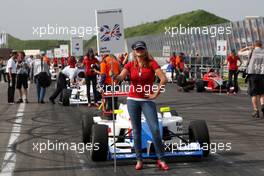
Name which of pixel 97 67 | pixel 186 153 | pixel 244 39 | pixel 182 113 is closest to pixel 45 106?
pixel 97 67

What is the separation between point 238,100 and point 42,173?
14.9 metres

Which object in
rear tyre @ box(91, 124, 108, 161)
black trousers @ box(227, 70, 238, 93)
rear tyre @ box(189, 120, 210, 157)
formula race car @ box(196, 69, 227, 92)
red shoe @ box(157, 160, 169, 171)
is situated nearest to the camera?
red shoe @ box(157, 160, 169, 171)

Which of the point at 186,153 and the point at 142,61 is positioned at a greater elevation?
the point at 142,61

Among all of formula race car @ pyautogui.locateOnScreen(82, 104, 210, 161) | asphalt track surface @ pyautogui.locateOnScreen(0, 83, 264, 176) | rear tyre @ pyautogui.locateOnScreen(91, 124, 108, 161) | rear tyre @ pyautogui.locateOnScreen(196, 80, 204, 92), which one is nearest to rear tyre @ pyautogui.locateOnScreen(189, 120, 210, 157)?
formula race car @ pyautogui.locateOnScreen(82, 104, 210, 161)

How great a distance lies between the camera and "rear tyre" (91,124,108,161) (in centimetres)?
955

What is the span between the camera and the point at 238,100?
22.9 meters

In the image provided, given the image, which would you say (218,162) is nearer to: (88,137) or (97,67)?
(88,137)

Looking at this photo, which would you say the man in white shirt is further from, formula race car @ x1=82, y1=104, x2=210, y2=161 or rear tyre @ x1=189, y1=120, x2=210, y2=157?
rear tyre @ x1=189, y1=120, x2=210, y2=157

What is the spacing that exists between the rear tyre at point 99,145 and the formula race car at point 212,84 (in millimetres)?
18196

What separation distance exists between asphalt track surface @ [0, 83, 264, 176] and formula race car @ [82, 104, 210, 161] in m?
0.15

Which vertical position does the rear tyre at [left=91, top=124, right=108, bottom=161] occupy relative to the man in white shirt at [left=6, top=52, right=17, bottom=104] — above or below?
below

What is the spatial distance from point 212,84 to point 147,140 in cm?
1827

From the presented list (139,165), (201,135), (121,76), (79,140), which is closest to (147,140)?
(139,165)

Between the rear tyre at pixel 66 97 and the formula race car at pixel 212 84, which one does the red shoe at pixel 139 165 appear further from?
the formula race car at pixel 212 84
